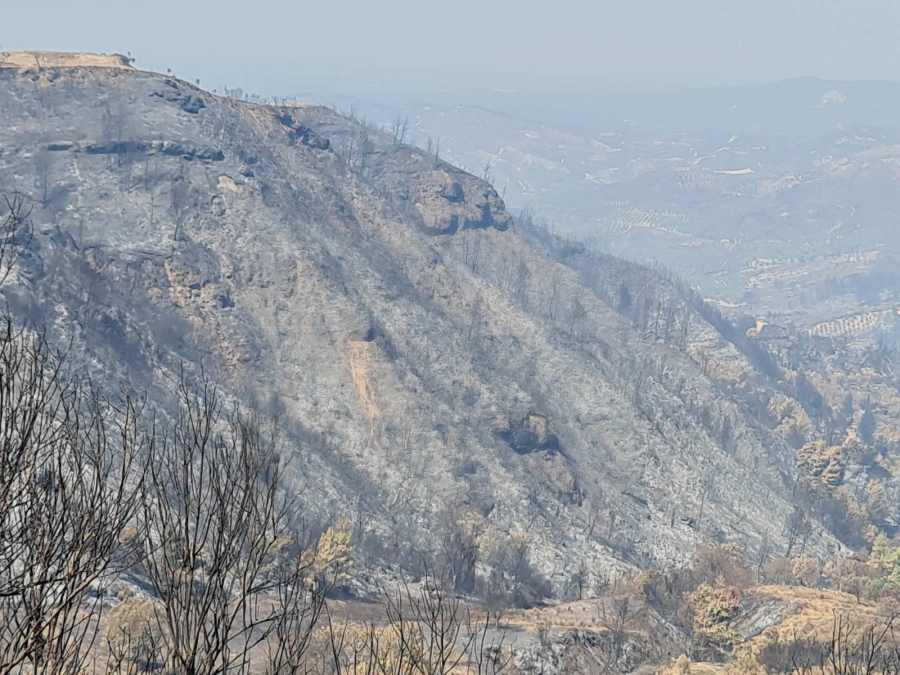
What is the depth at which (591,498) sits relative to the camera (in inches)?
3944

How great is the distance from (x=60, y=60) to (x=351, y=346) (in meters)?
65.2

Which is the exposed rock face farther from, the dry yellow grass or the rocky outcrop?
the dry yellow grass

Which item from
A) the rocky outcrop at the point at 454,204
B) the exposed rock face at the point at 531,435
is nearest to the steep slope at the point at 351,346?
the exposed rock face at the point at 531,435

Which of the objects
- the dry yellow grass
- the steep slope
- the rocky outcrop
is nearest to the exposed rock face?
the steep slope

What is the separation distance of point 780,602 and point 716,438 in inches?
2486

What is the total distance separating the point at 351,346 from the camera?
102 meters

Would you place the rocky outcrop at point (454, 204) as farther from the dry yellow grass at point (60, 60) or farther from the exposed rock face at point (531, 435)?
the exposed rock face at point (531, 435)

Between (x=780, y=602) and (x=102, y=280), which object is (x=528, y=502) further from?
(x=102, y=280)

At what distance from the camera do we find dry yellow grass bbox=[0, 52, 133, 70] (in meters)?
123

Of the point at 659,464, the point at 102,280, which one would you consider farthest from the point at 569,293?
the point at 102,280

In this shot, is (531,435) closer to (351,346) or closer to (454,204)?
(351,346)

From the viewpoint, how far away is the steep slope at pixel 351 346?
3469 inches

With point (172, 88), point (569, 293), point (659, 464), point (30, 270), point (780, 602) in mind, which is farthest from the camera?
point (569, 293)

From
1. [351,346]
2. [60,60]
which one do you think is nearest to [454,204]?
[60,60]
